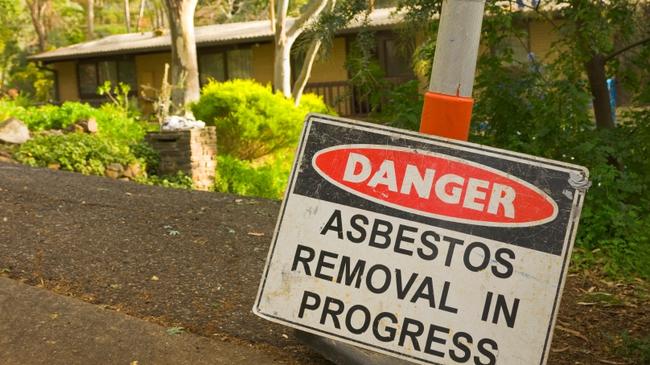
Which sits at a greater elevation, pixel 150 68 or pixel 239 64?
pixel 239 64

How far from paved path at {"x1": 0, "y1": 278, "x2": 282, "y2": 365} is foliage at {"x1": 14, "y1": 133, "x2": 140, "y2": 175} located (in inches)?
316

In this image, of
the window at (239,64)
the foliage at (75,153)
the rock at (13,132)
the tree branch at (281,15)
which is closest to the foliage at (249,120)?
the foliage at (75,153)

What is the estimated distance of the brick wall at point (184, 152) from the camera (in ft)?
45.0

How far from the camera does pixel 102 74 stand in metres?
34.3

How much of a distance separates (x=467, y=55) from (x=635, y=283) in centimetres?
375

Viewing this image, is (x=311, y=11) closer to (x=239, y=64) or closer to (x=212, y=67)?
(x=239, y=64)

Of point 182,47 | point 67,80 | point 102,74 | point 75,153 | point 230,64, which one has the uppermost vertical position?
point 182,47

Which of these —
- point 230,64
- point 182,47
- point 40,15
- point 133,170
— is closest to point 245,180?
point 133,170

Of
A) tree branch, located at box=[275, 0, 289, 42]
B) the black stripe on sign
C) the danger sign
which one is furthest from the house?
the danger sign

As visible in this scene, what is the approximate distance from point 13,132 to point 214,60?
710 inches

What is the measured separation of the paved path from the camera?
403cm

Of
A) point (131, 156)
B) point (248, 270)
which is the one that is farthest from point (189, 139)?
point (248, 270)

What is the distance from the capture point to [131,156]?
43.2 ft

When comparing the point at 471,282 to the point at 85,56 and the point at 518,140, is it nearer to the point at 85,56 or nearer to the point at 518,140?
the point at 518,140
